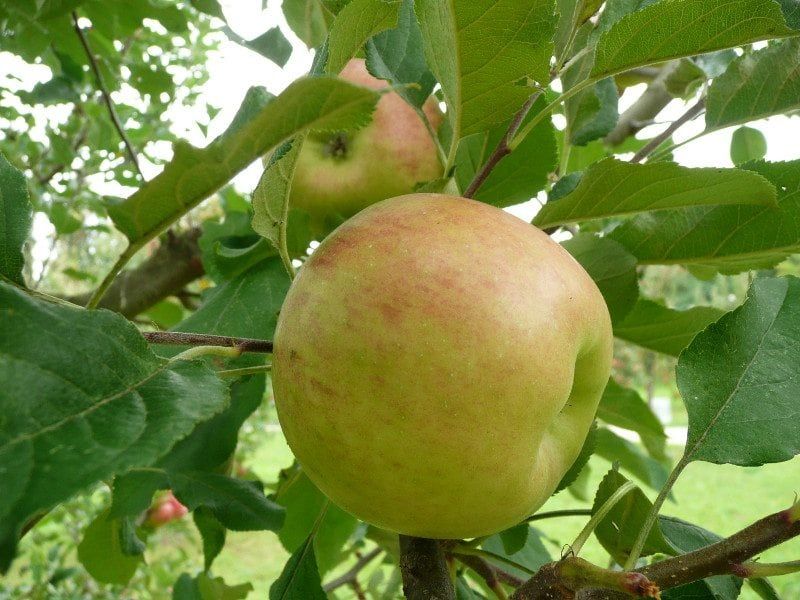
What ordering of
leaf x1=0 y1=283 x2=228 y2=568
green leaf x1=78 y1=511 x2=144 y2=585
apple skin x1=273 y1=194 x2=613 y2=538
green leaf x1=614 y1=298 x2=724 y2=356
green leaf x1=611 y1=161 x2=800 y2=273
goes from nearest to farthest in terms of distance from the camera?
leaf x1=0 y1=283 x2=228 y2=568
apple skin x1=273 y1=194 x2=613 y2=538
green leaf x1=611 y1=161 x2=800 y2=273
green leaf x1=614 y1=298 x2=724 y2=356
green leaf x1=78 y1=511 x2=144 y2=585

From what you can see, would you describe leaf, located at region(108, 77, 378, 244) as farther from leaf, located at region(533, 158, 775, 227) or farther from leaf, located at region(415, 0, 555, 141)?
leaf, located at region(533, 158, 775, 227)

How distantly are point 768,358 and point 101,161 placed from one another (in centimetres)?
187

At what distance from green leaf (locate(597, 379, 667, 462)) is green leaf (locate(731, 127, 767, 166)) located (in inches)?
24.7

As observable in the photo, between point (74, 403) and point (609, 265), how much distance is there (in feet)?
1.77

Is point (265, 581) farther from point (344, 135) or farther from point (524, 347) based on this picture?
point (524, 347)

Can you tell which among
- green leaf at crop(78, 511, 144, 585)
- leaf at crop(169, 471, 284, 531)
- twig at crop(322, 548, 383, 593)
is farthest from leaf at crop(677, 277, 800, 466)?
green leaf at crop(78, 511, 144, 585)

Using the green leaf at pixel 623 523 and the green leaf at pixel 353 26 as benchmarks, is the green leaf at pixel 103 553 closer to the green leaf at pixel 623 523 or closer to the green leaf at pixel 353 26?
the green leaf at pixel 623 523

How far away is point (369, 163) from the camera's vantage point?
890 mm

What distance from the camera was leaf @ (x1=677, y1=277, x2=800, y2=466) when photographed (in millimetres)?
596

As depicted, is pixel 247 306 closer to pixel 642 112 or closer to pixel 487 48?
pixel 487 48

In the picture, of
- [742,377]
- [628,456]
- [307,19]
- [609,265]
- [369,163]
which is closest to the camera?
[742,377]

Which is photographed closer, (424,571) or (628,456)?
(424,571)

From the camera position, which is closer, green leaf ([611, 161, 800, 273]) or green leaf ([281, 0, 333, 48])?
green leaf ([611, 161, 800, 273])

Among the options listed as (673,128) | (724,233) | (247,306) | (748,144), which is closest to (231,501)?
(247,306)
